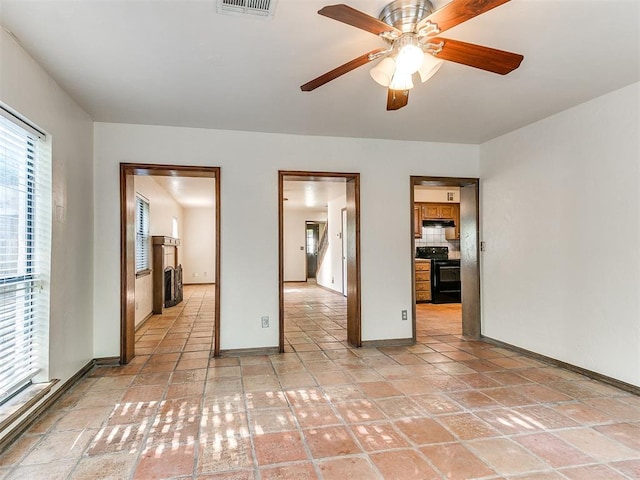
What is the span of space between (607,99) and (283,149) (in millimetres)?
2936

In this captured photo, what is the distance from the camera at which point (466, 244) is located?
4.75m

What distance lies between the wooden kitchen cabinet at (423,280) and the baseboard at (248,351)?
414cm

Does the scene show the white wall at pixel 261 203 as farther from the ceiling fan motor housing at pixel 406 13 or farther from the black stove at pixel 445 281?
the black stove at pixel 445 281

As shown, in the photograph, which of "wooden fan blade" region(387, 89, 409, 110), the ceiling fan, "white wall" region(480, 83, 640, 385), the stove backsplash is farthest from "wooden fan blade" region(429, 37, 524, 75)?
the stove backsplash

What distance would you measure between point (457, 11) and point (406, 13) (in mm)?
337

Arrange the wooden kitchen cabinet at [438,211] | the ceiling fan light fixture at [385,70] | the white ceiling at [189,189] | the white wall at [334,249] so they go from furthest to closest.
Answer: the white wall at [334,249] < the wooden kitchen cabinet at [438,211] < the white ceiling at [189,189] < the ceiling fan light fixture at [385,70]

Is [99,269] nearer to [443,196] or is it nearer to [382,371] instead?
[382,371]

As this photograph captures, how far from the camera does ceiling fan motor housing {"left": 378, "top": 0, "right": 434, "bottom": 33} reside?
1823 millimetres

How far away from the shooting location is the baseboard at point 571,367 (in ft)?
9.42

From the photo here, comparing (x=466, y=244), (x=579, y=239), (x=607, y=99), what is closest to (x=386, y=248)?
(x=466, y=244)

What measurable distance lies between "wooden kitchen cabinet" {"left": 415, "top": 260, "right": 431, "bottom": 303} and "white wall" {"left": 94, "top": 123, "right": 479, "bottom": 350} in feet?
10.0

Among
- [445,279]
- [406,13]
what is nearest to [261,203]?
[406,13]

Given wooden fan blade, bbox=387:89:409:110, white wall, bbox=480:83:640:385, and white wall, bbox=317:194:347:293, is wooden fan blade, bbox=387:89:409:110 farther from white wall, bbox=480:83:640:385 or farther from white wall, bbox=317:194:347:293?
white wall, bbox=317:194:347:293

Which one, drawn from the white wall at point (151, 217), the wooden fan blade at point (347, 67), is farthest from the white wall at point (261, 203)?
the wooden fan blade at point (347, 67)
